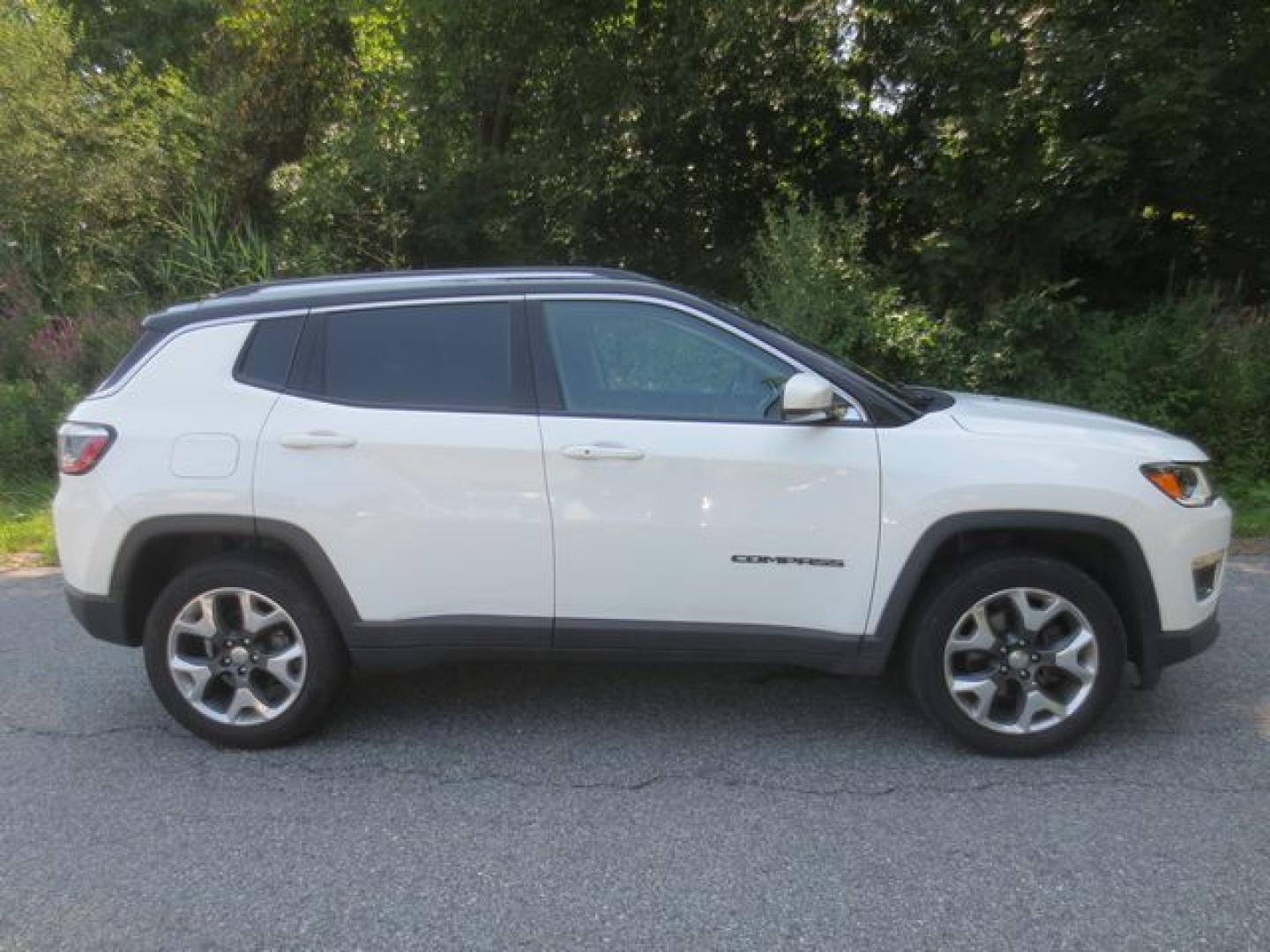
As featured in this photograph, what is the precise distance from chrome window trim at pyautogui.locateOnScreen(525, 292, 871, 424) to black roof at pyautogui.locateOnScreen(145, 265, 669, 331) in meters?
0.03

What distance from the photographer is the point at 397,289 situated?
12.8 ft

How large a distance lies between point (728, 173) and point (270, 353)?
9.39 metres

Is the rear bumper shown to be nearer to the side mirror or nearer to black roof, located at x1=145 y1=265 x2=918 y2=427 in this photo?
black roof, located at x1=145 y1=265 x2=918 y2=427

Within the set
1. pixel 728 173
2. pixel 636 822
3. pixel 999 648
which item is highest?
pixel 728 173

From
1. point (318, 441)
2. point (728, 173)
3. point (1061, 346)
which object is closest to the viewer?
point (318, 441)

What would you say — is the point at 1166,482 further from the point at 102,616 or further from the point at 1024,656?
the point at 102,616

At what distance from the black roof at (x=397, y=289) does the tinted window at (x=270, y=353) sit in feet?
0.22

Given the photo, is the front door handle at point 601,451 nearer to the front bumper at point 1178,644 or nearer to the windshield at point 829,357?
the windshield at point 829,357

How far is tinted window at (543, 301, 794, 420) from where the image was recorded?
12.2 feet

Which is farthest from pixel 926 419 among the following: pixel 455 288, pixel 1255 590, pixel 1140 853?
pixel 1255 590

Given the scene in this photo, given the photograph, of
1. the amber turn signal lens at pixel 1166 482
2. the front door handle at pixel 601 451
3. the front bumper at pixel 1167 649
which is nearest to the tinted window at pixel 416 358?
the front door handle at pixel 601 451

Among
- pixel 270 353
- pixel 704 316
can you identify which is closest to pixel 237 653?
pixel 270 353

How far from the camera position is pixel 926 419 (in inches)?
146

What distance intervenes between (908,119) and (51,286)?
10.4 metres
